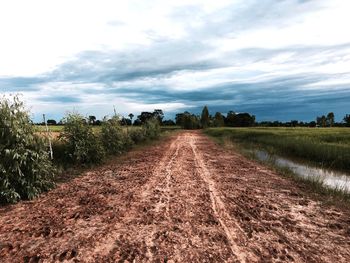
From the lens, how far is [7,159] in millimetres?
→ 7535

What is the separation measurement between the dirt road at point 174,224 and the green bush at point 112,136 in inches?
305

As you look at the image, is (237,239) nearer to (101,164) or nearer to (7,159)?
(7,159)

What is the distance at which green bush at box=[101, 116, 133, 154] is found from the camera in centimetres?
1736

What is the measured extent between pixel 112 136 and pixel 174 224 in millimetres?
12641

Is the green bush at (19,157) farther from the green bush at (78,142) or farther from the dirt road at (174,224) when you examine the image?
the green bush at (78,142)

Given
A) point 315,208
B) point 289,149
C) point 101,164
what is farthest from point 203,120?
point 315,208

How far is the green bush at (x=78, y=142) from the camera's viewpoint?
13.3 metres

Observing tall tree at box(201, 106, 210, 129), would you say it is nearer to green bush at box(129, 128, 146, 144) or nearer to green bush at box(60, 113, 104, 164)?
green bush at box(129, 128, 146, 144)

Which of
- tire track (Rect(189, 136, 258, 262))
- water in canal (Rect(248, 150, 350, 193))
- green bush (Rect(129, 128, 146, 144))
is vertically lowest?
water in canal (Rect(248, 150, 350, 193))

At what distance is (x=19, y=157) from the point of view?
25.3ft

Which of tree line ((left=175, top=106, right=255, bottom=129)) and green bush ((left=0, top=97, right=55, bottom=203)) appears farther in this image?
tree line ((left=175, top=106, right=255, bottom=129))

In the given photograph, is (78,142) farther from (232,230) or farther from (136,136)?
(136,136)

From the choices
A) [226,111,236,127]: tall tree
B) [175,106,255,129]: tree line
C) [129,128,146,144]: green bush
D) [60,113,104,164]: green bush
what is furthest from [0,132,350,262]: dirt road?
[226,111,236,127]: tall tree

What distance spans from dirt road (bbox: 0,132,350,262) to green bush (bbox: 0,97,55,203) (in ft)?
1.55
